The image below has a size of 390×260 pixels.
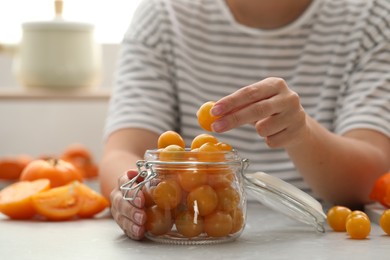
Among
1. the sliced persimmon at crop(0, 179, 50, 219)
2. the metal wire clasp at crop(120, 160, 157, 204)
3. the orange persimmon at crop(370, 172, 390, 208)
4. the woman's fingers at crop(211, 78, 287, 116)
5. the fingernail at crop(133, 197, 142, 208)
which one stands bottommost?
the sliced persimmon at crop(0, 179, 50, 219)

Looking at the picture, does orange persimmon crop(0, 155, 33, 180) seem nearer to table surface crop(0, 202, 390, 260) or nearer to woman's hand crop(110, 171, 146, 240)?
table surface crop(0, 202, 390, 260)

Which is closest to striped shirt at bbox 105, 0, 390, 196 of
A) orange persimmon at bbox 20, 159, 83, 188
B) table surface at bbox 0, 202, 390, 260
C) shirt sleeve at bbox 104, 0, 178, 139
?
shirt sleeve at bbox 104, 0, 178, 139

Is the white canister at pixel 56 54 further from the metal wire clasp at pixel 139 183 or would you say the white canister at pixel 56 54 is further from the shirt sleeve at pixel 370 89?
the metal wire clasp at pixel 139 183

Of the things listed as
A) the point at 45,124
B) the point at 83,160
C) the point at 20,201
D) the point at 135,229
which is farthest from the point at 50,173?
the point at 45,124

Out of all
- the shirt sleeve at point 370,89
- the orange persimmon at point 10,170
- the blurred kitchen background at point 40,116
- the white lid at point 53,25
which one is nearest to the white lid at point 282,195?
the shirt sleeve at point 370,89

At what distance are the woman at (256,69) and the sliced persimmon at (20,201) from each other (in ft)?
0.44

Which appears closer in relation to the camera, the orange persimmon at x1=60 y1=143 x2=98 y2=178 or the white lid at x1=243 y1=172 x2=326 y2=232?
the white lid at x1=243 y1=172 x2=326 y2=232

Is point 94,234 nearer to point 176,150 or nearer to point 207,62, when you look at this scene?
point 176,150

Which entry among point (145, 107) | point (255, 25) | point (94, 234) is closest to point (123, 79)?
point (145, 107)

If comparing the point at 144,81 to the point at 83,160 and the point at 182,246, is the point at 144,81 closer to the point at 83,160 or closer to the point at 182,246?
the point at 83,160

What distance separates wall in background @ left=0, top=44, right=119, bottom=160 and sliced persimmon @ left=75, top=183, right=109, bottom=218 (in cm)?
147

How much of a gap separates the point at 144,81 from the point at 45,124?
125 cm

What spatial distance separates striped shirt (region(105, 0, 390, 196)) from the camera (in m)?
1.39

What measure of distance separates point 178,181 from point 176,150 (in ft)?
0.12
